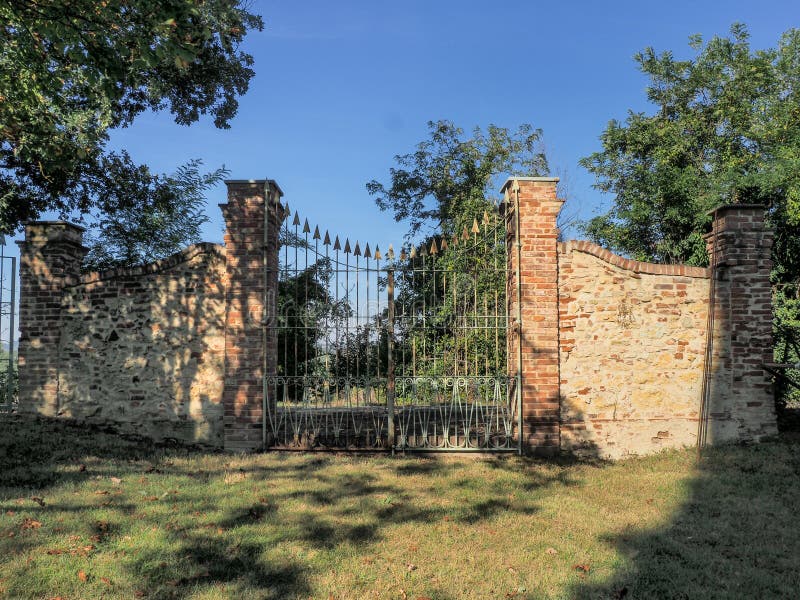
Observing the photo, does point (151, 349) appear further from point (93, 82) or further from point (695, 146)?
point (695, 146)

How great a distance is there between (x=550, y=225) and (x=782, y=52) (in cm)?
1467

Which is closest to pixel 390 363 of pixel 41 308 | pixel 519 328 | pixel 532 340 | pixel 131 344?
pixel 519 328

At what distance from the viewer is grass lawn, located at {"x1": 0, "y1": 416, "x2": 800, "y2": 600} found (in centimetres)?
387

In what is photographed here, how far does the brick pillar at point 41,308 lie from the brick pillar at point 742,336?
9518mm

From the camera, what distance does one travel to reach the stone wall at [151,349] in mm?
7633

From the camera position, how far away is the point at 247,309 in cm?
744

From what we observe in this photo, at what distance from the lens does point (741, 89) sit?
52.0ft

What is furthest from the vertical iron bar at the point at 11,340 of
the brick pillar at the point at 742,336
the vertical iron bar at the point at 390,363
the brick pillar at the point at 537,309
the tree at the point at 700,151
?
the tree at the point at 700,151

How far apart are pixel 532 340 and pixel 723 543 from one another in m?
3.17

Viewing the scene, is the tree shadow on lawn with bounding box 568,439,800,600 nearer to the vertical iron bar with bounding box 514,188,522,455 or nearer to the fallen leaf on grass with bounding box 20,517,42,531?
the vertical iron bar with bounding box 514,188,522,455

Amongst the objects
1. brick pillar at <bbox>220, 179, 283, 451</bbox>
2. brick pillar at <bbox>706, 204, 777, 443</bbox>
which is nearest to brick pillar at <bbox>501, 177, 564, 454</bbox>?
brick pillar at <bbox>706, 204, 777, 443</bbox>

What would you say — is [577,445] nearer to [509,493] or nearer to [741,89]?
[509,493]

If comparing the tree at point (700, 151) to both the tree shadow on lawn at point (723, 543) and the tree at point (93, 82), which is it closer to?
the tree shadow on lawn at point (723, 543)

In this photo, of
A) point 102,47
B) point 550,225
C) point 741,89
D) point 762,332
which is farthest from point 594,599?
point 741,89
